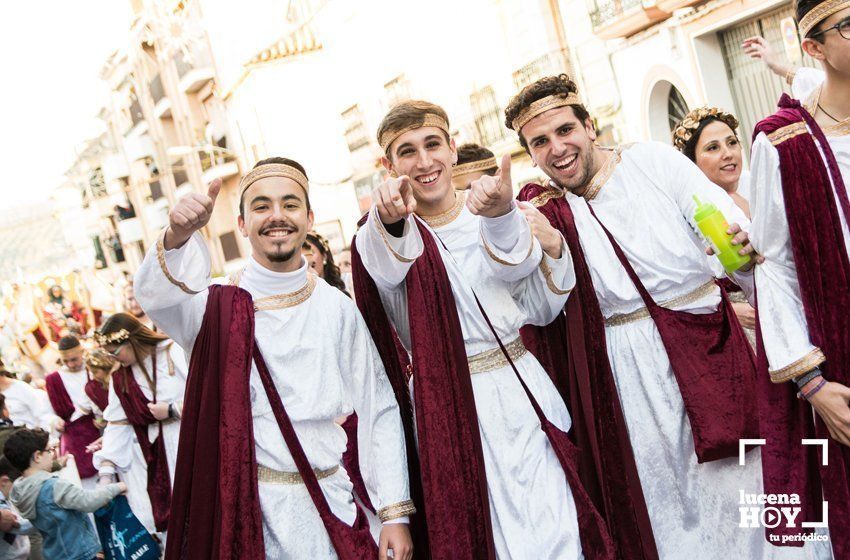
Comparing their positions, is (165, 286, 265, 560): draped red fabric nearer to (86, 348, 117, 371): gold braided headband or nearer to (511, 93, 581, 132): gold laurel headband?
(511, 93, 581, 132): gold laurel headband

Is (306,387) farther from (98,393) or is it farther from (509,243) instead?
(98,393)

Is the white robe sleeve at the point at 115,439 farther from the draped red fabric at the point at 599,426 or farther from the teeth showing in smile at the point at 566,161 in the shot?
the teeth showing in smile at the point at 566,161

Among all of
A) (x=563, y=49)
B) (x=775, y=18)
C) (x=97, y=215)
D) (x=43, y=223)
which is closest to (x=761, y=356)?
(x=775, y=18)

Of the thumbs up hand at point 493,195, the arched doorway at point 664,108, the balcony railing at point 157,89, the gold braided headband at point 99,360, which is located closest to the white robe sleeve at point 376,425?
the thumbs up hand at point 493,195

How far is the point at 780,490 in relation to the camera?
3275 mm

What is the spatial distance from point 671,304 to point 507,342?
727mm

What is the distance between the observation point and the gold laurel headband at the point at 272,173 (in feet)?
12.5

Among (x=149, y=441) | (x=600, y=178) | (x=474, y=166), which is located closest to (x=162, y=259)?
(x=600, y=178)

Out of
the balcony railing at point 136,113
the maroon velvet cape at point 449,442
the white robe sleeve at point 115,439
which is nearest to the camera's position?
the maroon velvet cape at point 449,442

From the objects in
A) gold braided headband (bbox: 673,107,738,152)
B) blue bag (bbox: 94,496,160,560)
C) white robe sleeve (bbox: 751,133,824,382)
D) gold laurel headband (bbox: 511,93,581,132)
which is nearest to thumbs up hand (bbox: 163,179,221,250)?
gold laurel headband (bbox: 511,93,581,132)

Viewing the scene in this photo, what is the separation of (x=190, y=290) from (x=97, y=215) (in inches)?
2206

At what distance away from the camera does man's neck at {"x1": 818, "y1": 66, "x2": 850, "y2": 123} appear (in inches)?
121

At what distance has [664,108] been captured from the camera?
1556cm

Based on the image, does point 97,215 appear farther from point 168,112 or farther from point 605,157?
point 605,157
